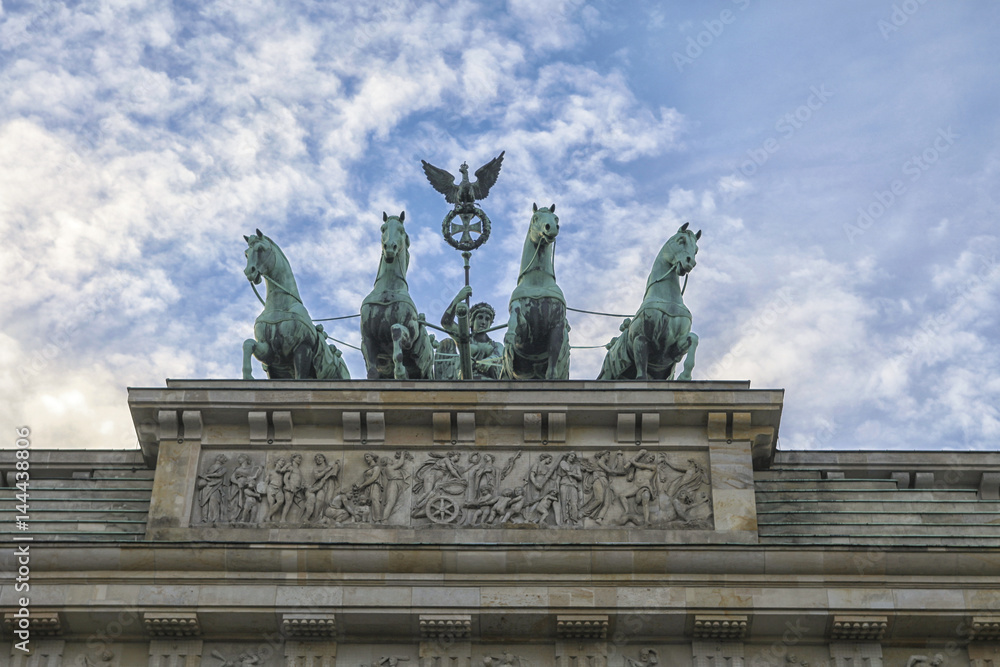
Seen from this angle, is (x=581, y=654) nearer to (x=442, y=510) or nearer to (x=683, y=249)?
(x=442, y=510)

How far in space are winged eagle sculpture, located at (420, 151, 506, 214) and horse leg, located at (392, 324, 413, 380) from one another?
3211 mm

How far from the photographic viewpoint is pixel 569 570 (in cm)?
2261

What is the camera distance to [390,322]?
1049 inches

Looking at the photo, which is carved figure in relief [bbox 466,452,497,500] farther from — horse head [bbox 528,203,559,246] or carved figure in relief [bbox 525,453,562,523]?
horse head [bbox 528,203,559,246]

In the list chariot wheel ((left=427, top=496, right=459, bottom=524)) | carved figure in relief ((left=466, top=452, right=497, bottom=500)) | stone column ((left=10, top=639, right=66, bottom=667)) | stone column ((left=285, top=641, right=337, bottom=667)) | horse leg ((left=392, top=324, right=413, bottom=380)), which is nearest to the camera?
stone column ((left=285, top=641, right=337, bottom=667))

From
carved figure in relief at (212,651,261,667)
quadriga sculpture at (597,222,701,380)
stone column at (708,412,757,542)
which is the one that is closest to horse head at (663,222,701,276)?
quadriga sculpture at (597,222,701,380)

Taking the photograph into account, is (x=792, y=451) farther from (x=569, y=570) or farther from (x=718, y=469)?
(x=569, y=570)

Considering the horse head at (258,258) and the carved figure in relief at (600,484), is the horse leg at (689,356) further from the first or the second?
the horse head at (258,258)

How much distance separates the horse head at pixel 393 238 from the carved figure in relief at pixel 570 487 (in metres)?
4.67

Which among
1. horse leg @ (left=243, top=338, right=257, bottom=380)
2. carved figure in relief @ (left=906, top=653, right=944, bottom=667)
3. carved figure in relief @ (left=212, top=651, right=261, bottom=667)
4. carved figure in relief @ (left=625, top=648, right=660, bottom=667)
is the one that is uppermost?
A: horse leg @ (left=243, top=338, right=257, bottom=380)

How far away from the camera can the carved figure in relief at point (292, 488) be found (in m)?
23.7

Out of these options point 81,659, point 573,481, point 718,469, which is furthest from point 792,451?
point 81,659

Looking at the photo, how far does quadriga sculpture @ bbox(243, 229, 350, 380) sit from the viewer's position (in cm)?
2628

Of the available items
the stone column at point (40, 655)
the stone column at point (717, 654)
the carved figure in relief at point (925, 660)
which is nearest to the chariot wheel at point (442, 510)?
the stone column at point (717, 654)
